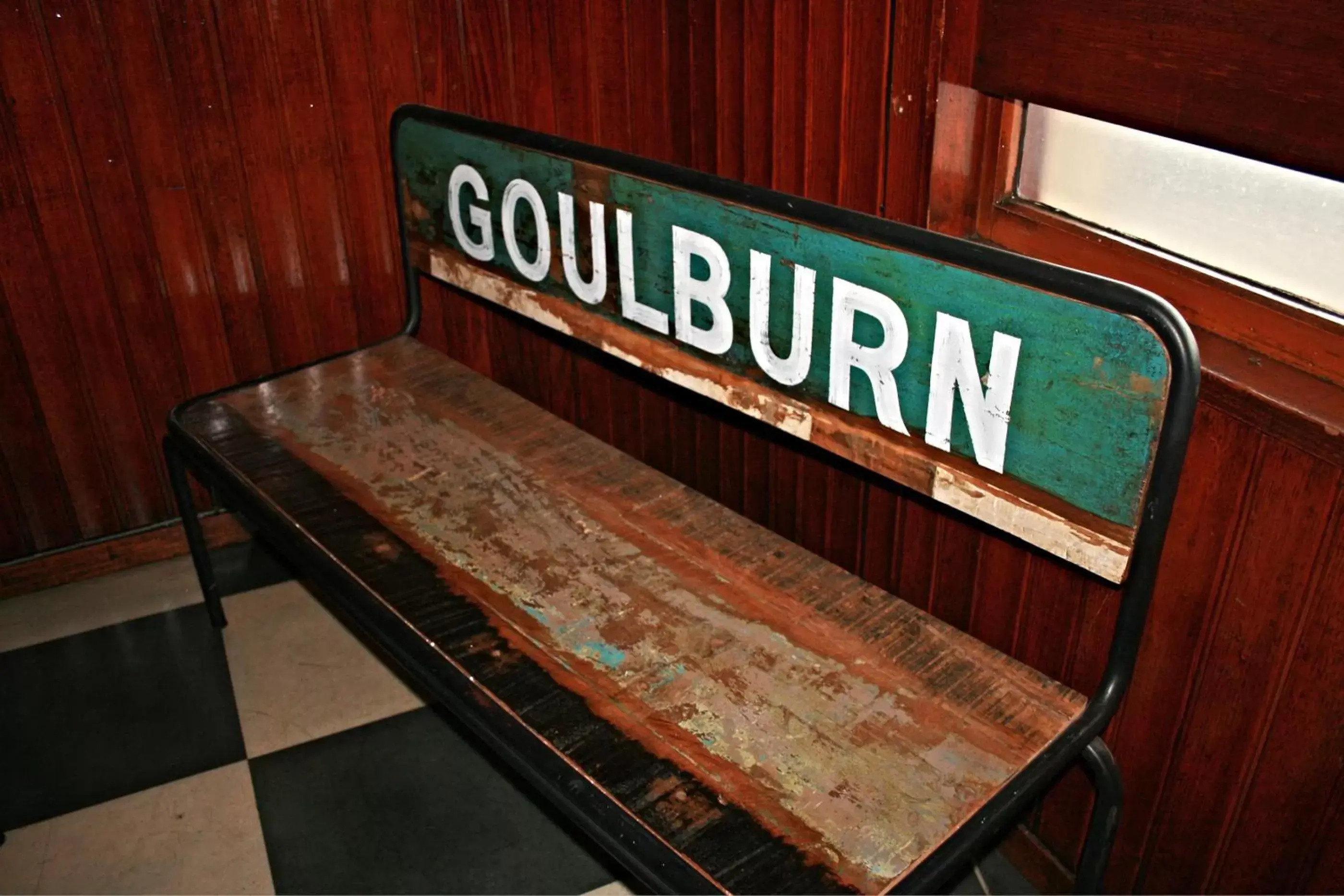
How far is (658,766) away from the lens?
119cm

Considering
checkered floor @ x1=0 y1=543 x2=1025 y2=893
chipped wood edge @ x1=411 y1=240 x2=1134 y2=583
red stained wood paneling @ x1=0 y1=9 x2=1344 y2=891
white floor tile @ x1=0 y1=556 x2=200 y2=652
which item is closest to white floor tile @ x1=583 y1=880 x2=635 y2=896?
checkered floor @ x1=0 y1=543 x2=1025 y2=893

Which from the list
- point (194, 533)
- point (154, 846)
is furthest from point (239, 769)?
point (194, 533)

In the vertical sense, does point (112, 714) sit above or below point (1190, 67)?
below

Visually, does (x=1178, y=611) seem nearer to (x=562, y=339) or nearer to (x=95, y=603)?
(x=562, y=339)

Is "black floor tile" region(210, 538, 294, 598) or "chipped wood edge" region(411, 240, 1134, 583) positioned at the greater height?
"chipped wood edge" region(411, 240, 1134, 583)

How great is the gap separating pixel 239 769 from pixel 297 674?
24 centimetres

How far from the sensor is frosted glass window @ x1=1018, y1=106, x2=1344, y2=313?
1117 mm

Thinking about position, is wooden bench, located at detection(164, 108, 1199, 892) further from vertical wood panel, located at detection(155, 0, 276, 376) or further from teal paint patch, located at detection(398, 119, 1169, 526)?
vertical wood panel, located at detection(155, 0, 276, 376)

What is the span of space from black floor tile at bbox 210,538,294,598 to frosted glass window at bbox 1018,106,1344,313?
169 centimetres

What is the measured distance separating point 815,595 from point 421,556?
0.56 meters

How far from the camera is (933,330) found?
1255 mm

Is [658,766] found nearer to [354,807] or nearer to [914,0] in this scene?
[354,807]

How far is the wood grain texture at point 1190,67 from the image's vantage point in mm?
1016

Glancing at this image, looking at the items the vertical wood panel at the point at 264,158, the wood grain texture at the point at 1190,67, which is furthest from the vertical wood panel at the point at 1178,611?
the vertical wood panel at the point at 264,158
